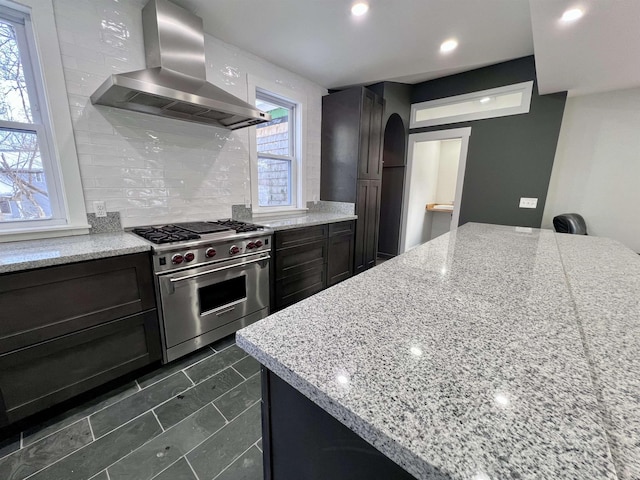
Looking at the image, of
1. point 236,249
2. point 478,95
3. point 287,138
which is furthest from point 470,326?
point 478,95

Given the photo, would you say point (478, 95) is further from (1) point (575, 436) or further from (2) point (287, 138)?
(1) point (575, 436)

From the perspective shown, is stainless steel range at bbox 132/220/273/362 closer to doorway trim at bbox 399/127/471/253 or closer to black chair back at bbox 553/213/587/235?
doorway trim at bbox 399/127/471/253

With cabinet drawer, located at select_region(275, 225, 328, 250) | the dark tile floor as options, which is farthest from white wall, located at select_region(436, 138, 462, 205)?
A: the dark tile floor

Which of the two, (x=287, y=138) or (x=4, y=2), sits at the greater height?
(x=4, y=2)

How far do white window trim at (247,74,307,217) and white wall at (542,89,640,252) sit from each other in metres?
A: 3.50

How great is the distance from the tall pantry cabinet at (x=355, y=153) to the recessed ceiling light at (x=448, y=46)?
931 millimetres

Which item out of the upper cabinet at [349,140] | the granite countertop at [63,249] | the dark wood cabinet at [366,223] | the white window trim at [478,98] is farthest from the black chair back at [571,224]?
the granite countertop at [63,249]

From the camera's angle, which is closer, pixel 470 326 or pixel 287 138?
pixel 470 326

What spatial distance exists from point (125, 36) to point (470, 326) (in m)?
2.78

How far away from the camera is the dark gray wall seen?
3.10 meters

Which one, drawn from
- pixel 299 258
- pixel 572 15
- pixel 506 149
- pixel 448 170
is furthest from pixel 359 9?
pixel 448 170

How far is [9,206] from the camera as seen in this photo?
165 centimetres

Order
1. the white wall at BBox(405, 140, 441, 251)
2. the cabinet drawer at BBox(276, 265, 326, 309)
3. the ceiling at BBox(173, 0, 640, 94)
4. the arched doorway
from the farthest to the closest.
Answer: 1. the white wall at BBox(405, 140, 441, 251)
2. the arched doorway
3. the cabinet drawer at BBox(276, 265, 326, 309)
4. the ceiling at BBox(173, 0, 640, 94)

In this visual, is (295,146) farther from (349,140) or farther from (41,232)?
(41,232)
